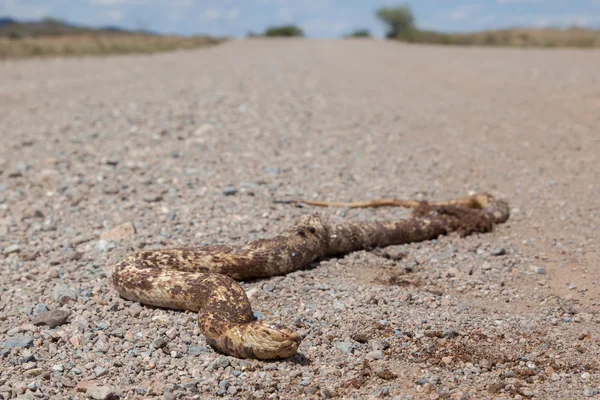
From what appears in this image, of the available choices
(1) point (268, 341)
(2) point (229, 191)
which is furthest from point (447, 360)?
(2) point (229, 191)

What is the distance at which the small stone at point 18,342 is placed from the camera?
467 centimetres

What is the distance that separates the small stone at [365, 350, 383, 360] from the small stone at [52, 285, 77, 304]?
265cm

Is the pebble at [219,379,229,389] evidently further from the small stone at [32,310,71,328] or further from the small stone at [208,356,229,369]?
the small stone at [32,310,71,328]

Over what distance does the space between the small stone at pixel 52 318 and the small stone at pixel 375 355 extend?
8.19ft

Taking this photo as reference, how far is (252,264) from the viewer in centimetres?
568

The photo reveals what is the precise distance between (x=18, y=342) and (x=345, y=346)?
8.18 feet

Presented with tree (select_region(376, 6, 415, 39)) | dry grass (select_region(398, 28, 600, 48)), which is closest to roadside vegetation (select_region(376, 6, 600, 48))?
Answer: dry grass (select_region(398, 28, 600, 48))

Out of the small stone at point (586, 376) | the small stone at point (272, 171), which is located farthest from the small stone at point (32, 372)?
the small stone at point (272, 171)

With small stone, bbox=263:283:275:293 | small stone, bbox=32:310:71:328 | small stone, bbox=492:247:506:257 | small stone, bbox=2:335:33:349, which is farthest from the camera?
small stone, bbox=492:247:506:257

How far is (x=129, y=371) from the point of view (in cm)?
443

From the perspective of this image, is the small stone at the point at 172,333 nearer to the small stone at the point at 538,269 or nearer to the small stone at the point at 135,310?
the small stone at the point at 135,310

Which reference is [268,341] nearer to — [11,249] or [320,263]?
[320,263]

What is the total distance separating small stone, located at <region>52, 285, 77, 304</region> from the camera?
5398 millimetres

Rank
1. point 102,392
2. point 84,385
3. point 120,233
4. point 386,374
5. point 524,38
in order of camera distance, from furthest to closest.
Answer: point 524,38 → point 120,233 → point 386,374 → point 84,385 → point 102,392
